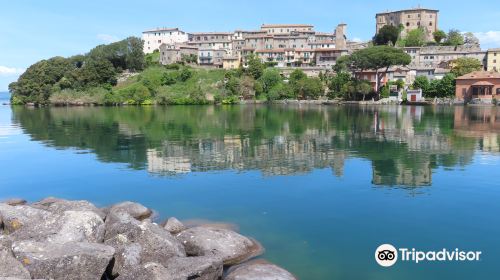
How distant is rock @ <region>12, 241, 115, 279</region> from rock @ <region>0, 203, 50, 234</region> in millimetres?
2766

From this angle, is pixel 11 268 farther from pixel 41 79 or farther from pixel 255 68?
pixel 41 79

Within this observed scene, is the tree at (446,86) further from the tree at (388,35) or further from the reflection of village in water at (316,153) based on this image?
the reflection of village in water at (316,153)

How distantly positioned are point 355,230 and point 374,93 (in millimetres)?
98276

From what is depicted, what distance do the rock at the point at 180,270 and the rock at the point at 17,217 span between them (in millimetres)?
4779

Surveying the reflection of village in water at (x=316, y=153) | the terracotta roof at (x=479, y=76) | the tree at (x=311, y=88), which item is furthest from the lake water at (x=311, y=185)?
the tree at (x=311, y=88)

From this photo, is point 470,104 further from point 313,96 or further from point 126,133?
point 126,133

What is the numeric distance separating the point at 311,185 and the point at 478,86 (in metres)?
90.0

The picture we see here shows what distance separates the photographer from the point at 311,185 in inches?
962

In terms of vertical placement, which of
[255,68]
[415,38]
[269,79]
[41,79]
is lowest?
[269,79]

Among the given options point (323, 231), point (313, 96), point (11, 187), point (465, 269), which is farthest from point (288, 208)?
point (313, 96)

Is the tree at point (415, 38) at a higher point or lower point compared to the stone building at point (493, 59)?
higher

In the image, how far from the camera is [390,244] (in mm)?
15828

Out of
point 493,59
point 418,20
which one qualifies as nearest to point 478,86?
point 493,59

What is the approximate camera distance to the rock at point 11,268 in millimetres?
10391
